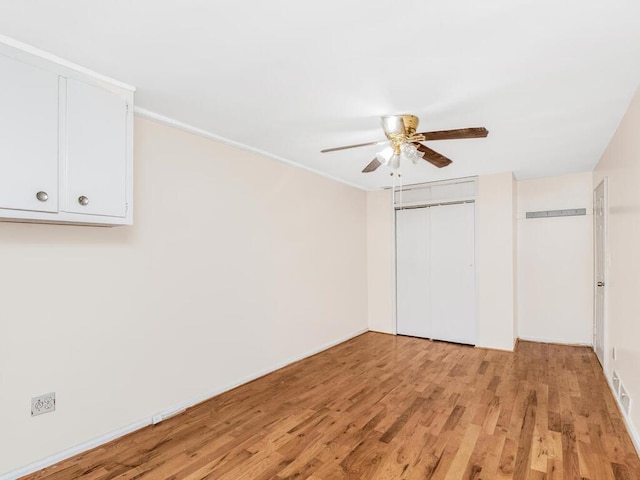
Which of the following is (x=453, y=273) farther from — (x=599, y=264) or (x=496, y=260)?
(x=599, y=264)

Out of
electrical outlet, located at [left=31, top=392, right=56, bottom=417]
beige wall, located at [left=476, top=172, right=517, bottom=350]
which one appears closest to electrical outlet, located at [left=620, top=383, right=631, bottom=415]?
beige wall, located at [left=476, top=172, right=517, bottom=350]

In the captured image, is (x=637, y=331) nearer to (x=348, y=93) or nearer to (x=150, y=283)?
(x=348, y=93)

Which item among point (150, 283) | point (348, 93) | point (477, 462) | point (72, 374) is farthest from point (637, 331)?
point (72, 374)

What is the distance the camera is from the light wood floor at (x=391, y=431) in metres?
2.10

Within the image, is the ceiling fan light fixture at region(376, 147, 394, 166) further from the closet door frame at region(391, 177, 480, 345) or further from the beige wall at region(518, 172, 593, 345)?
the beige wall at region(518, 172, 593, 345)

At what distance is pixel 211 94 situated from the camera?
2.32 metres

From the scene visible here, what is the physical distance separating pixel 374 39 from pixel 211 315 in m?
2.50

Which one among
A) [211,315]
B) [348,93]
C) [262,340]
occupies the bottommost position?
[262,340]

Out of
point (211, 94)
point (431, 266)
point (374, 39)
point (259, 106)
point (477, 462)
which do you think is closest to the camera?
point (374, 39)

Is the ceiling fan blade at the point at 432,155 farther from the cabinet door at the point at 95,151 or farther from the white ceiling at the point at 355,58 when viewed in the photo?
the cabinet door at the point at 95,151

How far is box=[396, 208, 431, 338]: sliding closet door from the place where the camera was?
17.1ft

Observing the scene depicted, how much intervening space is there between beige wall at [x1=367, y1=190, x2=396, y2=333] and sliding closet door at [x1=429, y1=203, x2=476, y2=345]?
0.66m

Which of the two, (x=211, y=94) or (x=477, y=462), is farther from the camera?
(x=211, y=94)

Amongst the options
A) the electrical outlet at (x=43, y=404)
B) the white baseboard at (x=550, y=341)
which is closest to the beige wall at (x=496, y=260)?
the white baseboard at (x=550, y=341)
